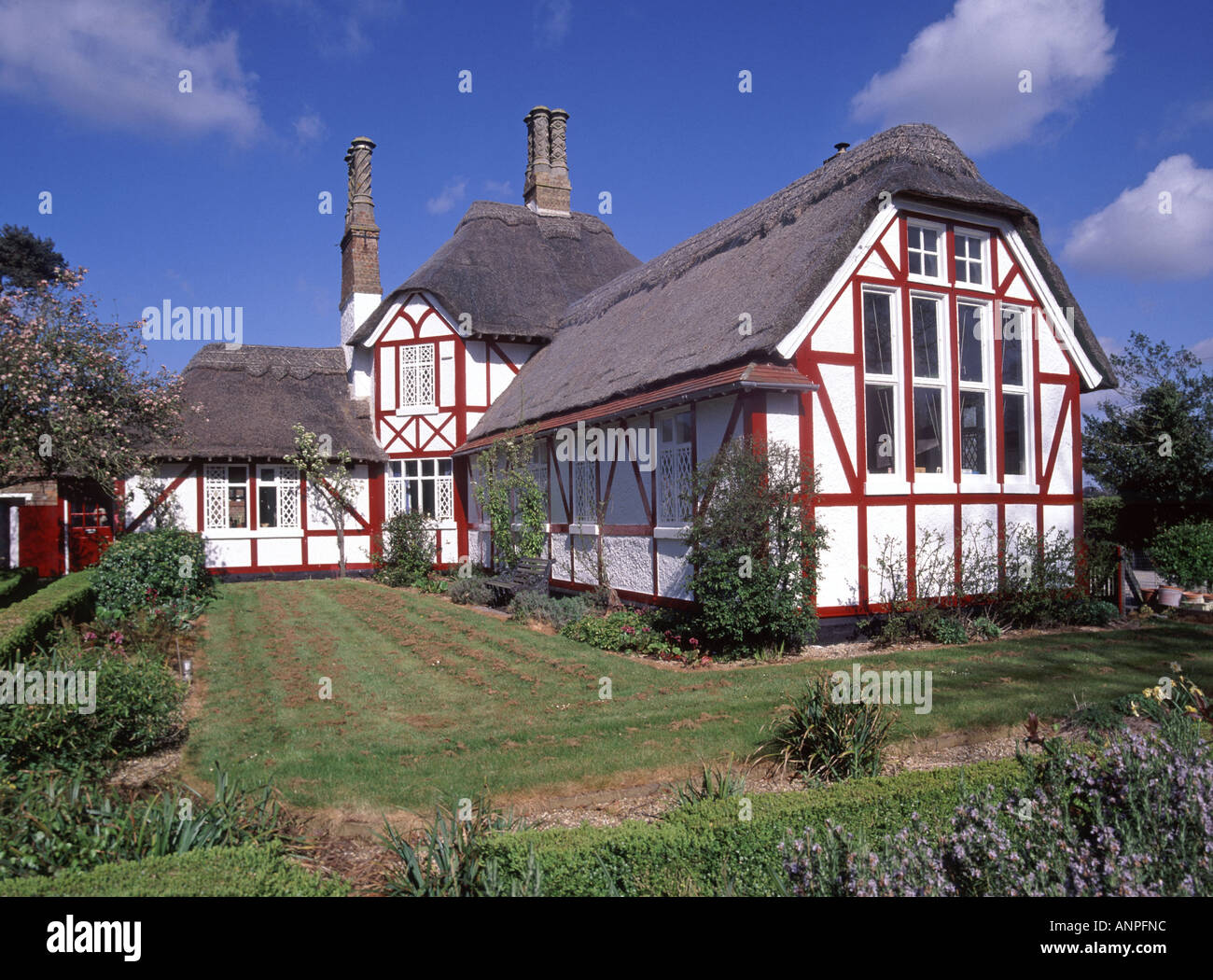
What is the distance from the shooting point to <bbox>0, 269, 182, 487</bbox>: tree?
40.5ft

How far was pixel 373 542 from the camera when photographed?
21328 mm

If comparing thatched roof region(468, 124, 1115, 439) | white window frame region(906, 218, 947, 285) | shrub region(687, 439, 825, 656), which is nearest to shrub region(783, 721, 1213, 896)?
shrub region(687, 439, 825, 656)

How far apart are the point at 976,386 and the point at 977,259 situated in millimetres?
1885

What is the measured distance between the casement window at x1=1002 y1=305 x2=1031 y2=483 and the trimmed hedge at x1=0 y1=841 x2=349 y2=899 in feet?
38.4

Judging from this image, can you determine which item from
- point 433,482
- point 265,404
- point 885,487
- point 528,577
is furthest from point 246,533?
point 885,487

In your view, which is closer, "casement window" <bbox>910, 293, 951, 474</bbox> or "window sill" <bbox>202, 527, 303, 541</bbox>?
"casement window" <bbox>910, 293, 951, 474</bbox>

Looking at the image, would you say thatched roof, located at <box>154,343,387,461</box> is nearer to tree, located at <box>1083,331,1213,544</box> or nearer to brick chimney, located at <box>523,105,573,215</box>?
brick chimney, located at <box>523,105,573,215</box>

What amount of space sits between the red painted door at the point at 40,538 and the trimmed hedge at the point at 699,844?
17680 mm

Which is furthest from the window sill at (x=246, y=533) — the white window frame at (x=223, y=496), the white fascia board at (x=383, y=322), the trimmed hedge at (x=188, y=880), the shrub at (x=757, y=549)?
the trimmed hedge at (x=188, y=880)

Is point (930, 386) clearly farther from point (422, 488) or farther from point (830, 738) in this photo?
point (422, 488)

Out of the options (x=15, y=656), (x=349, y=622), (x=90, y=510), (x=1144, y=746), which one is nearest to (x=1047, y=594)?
(x=1144, y=746)
